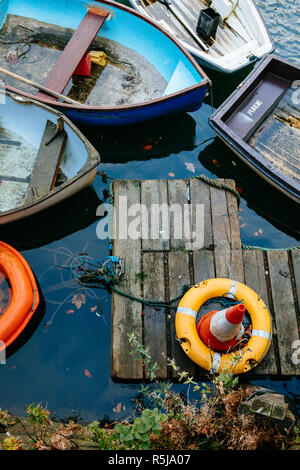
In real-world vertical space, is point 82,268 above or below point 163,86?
below

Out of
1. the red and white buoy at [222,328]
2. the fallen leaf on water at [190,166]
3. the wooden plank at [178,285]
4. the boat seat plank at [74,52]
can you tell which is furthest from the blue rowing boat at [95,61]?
the red and white buoy at [222,328]

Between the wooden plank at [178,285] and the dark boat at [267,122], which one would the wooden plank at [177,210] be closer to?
the wooden plank at [178,285]

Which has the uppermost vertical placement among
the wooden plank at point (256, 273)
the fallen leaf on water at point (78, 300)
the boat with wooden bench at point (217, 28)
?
the boat with wooden bench at point (217, 28)

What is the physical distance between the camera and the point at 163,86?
6.88 meters

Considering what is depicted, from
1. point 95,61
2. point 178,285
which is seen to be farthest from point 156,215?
point 95,61

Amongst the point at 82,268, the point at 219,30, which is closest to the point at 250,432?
the point at 82,268

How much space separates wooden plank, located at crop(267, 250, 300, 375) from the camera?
448 cm

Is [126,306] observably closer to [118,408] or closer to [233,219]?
[118,408]

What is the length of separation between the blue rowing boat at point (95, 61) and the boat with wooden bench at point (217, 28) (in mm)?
629

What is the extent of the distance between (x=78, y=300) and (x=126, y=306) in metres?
0.88

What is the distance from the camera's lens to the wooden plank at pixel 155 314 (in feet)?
14.5

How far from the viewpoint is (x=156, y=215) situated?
5273mm

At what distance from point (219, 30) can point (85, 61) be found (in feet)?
9.63

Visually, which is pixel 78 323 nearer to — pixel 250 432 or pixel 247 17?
pixel 250 432
